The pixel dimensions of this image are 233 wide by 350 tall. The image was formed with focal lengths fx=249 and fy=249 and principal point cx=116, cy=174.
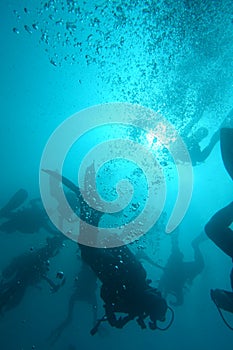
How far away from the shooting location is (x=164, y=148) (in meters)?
17.4

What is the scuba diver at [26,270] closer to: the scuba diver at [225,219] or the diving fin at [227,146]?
the scuba diver at [225,219]

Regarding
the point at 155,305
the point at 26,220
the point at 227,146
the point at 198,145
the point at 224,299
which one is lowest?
the point at 224,299

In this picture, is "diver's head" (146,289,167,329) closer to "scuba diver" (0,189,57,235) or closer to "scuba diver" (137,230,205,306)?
"scuba diver" (137,230,205,306)

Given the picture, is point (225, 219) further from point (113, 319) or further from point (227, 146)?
point (113, 319)

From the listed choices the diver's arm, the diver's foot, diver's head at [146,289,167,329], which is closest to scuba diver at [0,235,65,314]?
the diver's arm

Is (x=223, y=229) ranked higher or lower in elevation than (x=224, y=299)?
higher

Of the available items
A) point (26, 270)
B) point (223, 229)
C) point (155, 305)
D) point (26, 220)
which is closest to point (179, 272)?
point (26, 270)

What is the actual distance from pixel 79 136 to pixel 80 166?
7458 mm

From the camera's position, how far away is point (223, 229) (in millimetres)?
3854

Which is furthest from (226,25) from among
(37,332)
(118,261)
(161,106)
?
(37,332)

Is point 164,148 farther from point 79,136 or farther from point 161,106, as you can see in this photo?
point 79,136

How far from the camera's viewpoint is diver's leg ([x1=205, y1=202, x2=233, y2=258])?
3846 millimetres

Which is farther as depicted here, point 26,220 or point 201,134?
point 26,220

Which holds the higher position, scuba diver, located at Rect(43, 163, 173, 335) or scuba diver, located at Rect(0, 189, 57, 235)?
scuba diver, located at Rect(0, 189, 57, 235)
